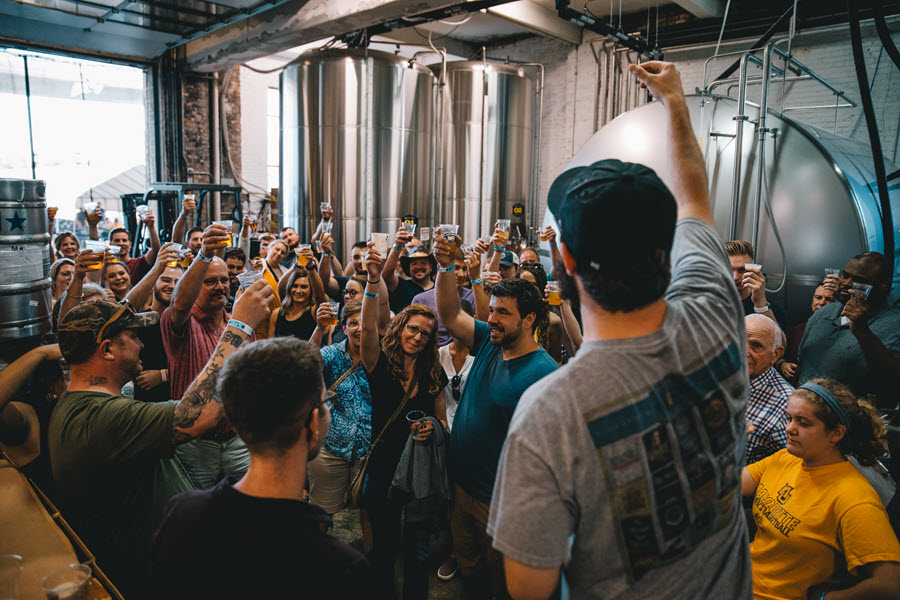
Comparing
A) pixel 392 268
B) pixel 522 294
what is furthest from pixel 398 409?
pixel 392 268

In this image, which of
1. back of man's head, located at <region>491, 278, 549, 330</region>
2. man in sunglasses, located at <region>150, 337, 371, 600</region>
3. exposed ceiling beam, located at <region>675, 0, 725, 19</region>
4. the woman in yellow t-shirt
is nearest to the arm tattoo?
man in sunglasses, located at <region>150, 337, 371, 600</region>

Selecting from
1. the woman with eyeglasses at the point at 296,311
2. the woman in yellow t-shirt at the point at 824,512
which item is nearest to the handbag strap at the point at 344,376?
the woman with eyeglasses at the point at 296,311

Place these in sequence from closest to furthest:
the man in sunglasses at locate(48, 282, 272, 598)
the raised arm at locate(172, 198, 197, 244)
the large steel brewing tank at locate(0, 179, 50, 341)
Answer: the man in sunglasses at locate(48, 282, 272, 598) < the large steel brewing tank at locate(0, 179, 50, 341) < the raised arm at locate(172, 198, 197, 244)

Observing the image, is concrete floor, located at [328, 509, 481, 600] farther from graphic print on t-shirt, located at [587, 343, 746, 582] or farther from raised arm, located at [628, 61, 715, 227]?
raised arm, located at [628, 61, 715, 227]

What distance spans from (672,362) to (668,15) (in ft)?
33.2

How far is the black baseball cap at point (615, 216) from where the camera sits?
3.28 ft

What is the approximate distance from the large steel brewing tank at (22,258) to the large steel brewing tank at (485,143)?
24.7 feet

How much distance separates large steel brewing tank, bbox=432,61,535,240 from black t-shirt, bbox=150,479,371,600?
8.67 m

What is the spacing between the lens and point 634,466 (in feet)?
3.29

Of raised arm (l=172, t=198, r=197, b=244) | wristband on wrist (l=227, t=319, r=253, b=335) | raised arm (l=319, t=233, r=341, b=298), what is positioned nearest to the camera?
wristband on wrist (l=227, t=319, r=253, b=335)

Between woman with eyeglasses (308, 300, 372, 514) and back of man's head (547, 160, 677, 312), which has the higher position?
back of man's head (547, 160, 677, 312)

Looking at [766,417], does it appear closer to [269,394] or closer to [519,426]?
[519,426]

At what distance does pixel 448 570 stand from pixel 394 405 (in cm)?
117

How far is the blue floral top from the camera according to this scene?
3.26 metres
